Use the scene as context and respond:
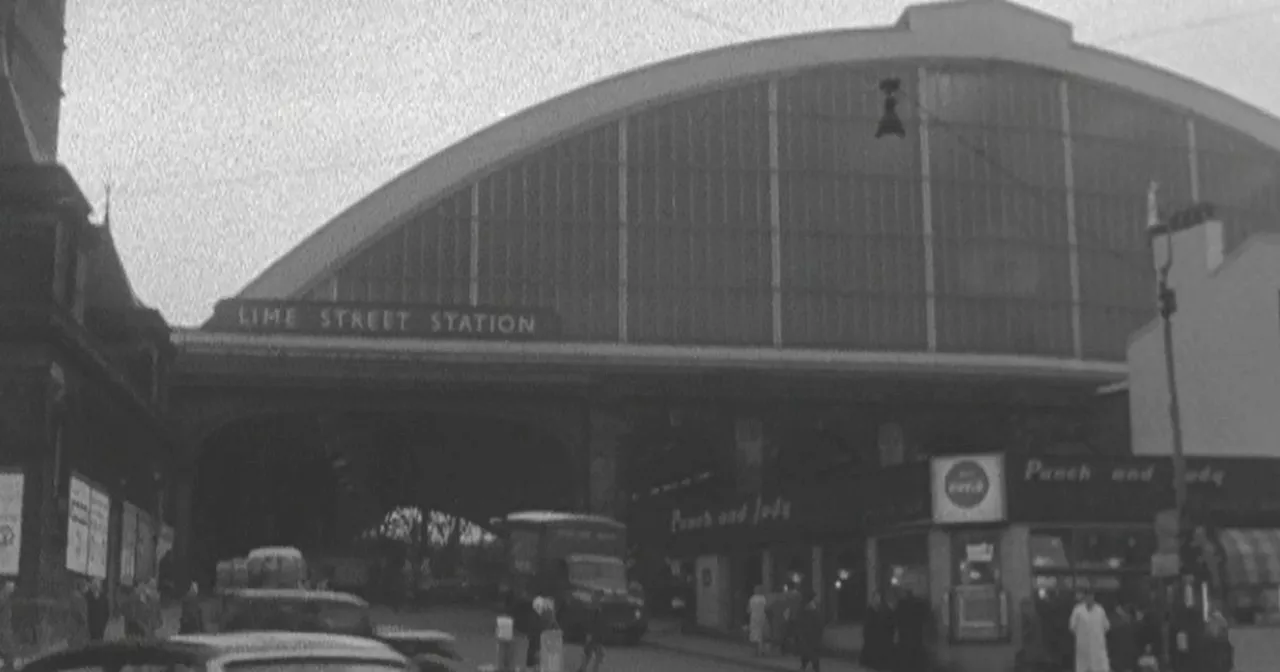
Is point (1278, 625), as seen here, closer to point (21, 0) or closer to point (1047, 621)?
point (1047, 621)

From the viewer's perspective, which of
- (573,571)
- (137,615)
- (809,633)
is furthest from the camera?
(573,571)

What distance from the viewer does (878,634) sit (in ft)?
110

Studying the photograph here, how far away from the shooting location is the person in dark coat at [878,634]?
33.4 meters

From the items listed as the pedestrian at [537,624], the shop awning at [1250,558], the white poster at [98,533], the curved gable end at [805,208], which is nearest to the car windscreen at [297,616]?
the pedestrian at [537,624]

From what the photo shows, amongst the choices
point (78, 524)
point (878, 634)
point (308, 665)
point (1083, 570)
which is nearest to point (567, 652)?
point (878, 634)

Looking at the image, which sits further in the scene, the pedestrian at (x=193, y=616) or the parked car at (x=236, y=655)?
the pedestrian at (x=193, y=616)

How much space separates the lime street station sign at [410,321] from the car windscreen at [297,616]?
126 ft

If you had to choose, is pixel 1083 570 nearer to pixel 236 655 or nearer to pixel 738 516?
pixel 738 516

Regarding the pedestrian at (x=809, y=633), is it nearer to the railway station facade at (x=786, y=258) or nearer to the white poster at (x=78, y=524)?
the white poster at (x=78, y=524)

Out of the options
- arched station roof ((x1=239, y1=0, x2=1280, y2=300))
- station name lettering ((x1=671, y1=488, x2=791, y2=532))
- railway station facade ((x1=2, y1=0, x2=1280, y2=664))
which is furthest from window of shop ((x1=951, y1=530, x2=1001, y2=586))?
arched station roof ((x1=239, y1=0, x2=1280, y2=300))

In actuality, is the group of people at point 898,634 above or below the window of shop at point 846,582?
below

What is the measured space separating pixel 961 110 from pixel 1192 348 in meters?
26.1

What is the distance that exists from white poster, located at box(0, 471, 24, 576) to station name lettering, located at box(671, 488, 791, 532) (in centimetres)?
1721

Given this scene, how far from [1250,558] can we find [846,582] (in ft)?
29.3
